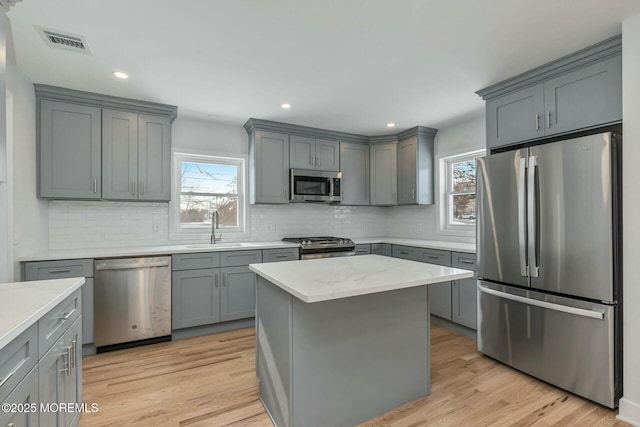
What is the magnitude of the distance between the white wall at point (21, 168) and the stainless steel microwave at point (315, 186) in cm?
262

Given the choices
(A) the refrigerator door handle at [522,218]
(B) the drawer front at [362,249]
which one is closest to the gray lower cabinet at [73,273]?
(B) the drawer front at [362,249]

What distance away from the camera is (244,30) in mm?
2021

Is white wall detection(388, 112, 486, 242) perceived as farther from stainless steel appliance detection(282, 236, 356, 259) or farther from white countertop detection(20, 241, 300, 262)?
white countertop detection(20, 241, 300, 262)

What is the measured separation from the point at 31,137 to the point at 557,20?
4268 millimetres

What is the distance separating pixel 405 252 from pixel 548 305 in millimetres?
1855

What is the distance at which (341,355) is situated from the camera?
1.83 metres

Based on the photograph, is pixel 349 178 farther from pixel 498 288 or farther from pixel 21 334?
pixel 21 334

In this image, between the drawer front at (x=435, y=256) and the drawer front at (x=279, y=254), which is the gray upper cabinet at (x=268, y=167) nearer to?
the drawer front at (x=279, y=254)

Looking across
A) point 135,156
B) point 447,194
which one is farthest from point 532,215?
point 135,156

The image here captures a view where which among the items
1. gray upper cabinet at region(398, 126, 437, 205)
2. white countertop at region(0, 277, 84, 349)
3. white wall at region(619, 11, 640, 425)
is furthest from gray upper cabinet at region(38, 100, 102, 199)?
white wall at region(619, 11, 640, 425)

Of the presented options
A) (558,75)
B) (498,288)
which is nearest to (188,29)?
(558,75)

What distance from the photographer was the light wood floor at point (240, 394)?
6.35ft

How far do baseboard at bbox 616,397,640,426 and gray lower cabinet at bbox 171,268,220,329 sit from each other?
3364mm

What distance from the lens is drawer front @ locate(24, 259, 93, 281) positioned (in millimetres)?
2615
